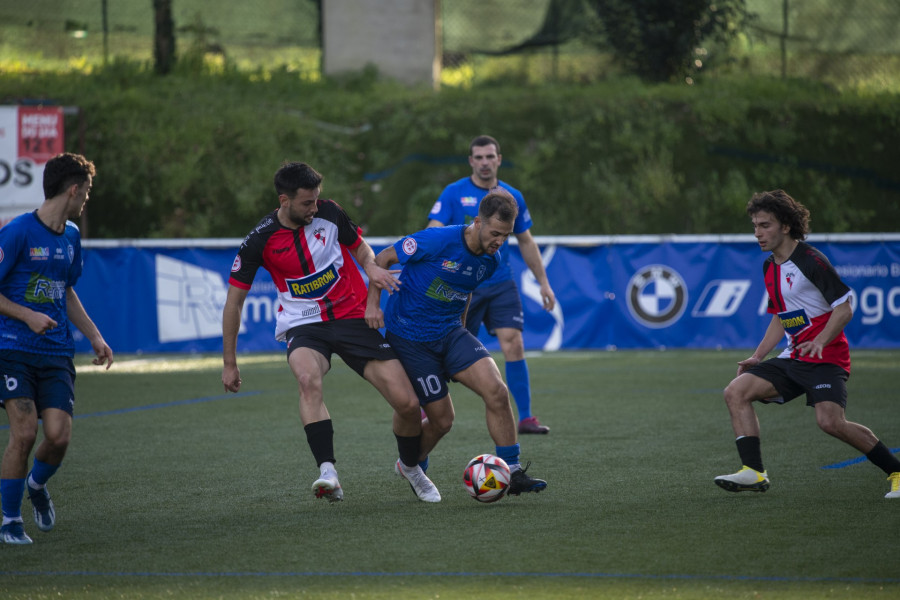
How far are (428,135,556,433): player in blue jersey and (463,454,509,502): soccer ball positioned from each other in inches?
109

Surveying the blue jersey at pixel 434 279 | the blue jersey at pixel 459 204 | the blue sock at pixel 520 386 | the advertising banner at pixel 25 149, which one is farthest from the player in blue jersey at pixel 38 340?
the advertising banner at pixel 25 149

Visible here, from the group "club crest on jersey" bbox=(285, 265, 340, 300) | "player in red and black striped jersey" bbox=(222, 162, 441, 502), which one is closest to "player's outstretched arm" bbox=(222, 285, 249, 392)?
"player in red and black striped jersey" bbox=(222, 162, 441, 502)

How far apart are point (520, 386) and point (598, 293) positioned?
22.1 ft

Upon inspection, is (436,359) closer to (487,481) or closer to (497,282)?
(487,481)

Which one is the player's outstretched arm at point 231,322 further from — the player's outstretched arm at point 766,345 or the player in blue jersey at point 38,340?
→ the player's outstretched arm at point 766,345

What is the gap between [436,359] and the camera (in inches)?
240

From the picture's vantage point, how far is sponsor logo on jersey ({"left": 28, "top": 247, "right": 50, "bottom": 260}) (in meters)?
5.27

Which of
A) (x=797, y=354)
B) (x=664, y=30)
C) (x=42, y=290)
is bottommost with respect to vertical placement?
(x=797, y=354)

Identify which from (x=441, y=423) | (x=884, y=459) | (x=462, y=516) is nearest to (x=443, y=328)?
(x=441, y=423)

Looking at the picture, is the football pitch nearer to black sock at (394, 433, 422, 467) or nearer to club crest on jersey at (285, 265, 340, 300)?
black sock at (394, 433, 422, 467)

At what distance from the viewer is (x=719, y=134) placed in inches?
851

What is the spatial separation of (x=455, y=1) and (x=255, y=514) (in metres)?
21.3

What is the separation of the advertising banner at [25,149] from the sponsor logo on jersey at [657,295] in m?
8.68

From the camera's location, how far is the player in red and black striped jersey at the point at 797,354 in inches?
232
